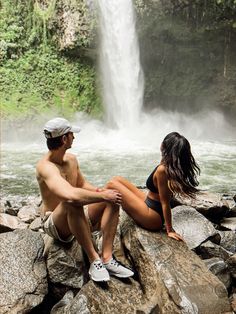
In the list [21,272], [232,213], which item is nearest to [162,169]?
[21,272]

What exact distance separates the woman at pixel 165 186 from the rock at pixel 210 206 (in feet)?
6.80

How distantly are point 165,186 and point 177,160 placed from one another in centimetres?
29

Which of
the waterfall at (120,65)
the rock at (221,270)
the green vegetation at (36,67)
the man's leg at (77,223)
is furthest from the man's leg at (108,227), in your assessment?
the waterfall at (120,65)

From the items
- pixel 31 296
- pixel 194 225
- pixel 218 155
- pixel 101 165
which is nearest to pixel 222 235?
pixel 194 225

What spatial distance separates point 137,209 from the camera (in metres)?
3.65

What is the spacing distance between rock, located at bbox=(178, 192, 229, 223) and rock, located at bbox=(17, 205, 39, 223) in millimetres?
2494

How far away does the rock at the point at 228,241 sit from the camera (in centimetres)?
488

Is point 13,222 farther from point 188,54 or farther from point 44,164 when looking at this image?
point 188,54

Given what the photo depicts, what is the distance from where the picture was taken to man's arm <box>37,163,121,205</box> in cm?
300

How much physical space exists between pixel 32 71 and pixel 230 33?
30.6 ft

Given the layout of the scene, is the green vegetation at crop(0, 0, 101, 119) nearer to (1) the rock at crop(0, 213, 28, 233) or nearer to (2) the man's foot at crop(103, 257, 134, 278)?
(1) the rock at crop(0, 213, 28, 233)

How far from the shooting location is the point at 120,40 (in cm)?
1770

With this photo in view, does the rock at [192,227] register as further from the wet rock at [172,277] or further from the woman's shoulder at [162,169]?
the woman's shoulder at [162,169]

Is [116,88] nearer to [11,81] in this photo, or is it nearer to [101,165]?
[11,81]
